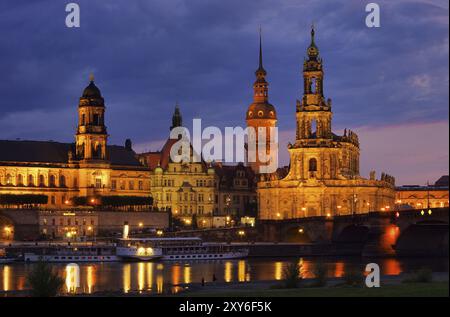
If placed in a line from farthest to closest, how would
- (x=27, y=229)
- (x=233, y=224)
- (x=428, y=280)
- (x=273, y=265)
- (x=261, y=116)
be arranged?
(x=261, y=116) → (x=233, y=224) → (x=27, y=229) → (x=273, y=265) → (x=428, y=280)

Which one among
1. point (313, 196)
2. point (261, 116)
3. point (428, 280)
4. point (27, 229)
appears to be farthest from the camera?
point (261, 116)

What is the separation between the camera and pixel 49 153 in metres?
147

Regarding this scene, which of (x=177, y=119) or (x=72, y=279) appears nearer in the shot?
(x=72, y=279)

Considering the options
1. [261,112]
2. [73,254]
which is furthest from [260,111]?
[73,254]

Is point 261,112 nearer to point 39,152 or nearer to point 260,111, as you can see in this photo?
point 260,111

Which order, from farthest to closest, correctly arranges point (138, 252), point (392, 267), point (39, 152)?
point (39, 152) → point (138, 252) → point (392, 267)

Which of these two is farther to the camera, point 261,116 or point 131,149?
point 261,116

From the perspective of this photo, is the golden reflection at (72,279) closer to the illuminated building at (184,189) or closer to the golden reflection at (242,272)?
the golden reflection at (242,272)

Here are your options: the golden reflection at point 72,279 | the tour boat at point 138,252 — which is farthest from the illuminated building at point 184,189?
the golden reflection at point 72,279

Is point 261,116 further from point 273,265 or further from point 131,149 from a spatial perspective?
point 273,265

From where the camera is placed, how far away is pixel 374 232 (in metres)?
121

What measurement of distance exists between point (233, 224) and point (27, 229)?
34721mm

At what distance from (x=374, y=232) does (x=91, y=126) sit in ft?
143
